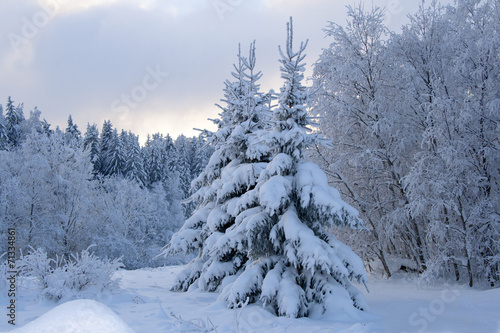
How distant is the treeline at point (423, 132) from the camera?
36.4 ft

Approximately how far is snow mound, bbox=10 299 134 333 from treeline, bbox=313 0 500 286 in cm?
960

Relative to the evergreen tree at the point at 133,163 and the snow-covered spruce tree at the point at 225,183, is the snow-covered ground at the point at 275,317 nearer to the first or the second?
the snow-covered spruce tree at the point at 225,183

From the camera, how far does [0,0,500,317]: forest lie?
24.8 feet

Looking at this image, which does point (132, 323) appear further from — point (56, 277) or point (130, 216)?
point (130, 216)

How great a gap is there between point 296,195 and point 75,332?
21.1 feet

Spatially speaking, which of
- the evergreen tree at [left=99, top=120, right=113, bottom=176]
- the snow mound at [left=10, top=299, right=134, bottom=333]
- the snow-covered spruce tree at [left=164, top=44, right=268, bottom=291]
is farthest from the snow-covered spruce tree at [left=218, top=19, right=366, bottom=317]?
the evergreen tree at [left=99, top=120, right=113, bottom=176]

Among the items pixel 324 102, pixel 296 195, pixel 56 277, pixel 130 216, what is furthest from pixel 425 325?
pixel 130 216

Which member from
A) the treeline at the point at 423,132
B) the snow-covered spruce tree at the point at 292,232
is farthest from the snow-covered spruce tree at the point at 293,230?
the treeline at the point at 423,132

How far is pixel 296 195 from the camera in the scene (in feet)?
26.2

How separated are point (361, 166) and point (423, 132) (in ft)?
8.70

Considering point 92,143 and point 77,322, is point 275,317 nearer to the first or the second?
point 77,322

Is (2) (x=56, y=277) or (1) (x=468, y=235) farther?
(1) (x=468, y=235)

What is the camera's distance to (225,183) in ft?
32.9

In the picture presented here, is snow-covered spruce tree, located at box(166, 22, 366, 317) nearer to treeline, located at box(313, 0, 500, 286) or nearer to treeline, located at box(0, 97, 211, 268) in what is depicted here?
treeline, located at box(313, 0, 500, 286)
